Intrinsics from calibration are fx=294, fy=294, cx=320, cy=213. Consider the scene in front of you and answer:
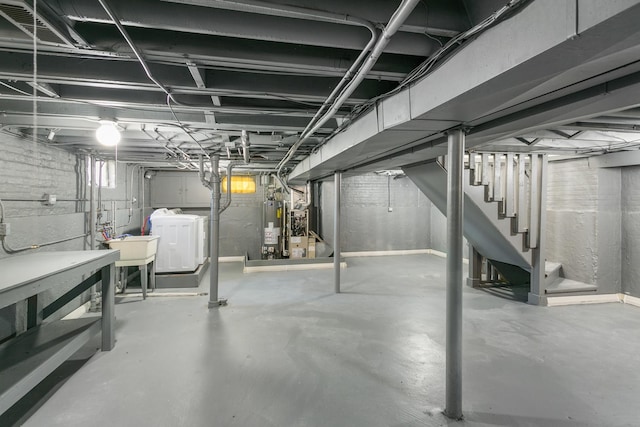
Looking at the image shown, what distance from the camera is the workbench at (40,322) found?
1.71m

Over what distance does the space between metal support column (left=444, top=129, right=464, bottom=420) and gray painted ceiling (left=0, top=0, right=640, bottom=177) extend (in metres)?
0.39

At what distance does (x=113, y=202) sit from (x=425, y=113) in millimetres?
5144

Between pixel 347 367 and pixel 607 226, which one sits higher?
pixel 607 226

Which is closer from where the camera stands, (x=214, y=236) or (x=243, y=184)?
(x=214, y=236)

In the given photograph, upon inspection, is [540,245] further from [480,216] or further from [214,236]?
[214,236]

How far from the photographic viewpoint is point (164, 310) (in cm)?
380

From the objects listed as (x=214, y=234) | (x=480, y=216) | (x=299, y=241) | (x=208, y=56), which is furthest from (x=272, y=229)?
(x=208, y=56)

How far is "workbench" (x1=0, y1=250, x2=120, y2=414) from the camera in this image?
1714mm

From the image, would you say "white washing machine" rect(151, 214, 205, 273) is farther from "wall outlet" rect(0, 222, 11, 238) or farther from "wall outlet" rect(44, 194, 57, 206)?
"wall outlet" rect(0, 222, 11, 238)

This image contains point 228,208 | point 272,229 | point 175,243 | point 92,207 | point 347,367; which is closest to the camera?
point 347,367

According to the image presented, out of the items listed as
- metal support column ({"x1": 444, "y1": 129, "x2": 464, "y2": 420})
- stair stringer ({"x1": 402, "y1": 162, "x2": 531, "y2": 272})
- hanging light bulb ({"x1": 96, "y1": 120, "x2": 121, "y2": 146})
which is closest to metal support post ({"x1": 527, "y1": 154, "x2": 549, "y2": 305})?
stair stringer ({"x1": 402, "y1": 162, "x2": 531, "y2": 272})

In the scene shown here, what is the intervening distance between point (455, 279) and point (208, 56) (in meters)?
2.02

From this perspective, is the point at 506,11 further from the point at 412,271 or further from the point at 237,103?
the point at 412,271

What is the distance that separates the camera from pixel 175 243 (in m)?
4.91
